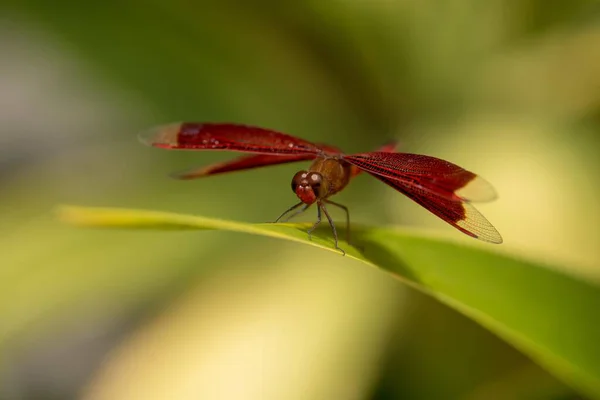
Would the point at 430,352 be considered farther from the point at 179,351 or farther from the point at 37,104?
the point at 37,104

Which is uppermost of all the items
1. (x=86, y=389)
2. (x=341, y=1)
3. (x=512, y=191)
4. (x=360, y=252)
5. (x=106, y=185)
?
(x=341, y=1)

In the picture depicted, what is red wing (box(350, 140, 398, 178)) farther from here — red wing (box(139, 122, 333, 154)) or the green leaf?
the green leaf

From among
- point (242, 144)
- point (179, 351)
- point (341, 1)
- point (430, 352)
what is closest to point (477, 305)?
point (242, 144)

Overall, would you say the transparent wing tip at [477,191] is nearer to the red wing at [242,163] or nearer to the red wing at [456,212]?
the red wing at [456,212]

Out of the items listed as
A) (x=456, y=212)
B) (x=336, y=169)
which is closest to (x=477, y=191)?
(x=456, y=212)

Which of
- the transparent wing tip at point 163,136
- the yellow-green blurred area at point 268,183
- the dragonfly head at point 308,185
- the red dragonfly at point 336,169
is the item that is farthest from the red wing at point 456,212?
the yellow-green blurred area at point 268,183

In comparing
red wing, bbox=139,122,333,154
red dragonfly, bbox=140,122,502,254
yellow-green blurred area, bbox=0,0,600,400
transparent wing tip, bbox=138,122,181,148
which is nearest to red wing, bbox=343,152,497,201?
red dragonfly, bbox=140,122,502,254

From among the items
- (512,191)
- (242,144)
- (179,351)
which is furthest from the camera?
(512,191)
